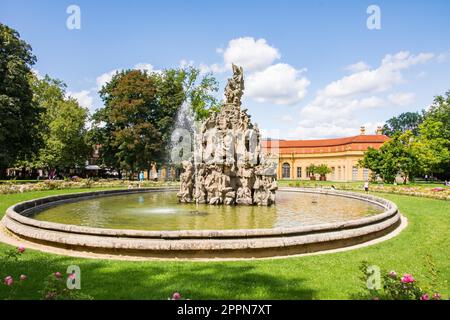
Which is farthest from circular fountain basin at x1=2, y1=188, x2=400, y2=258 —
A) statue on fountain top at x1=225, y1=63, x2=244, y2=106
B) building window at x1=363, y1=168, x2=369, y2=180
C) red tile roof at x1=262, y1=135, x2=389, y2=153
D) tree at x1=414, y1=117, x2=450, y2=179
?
building window at x1=363, y1=168, x2=369, y2=180

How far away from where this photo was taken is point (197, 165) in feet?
60.7

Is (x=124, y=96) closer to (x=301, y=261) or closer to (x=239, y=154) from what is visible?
(x=239, y=154)

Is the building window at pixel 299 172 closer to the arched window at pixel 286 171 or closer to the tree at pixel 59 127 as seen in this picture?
the arched window at pixel 286 171

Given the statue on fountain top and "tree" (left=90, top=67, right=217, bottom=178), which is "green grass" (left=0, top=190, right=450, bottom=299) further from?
"tree" (left=90, top=67, right=217, bottom=178)

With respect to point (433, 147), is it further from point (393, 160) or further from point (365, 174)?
point (393, 160)

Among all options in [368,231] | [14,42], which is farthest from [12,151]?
[368,231]

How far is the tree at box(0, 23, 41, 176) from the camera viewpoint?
3111 centimetres

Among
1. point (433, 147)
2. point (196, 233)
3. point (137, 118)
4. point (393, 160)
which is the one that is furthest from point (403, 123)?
point (196, 233)

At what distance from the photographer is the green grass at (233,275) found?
5.57 m

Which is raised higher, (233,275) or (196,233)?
(196,233)

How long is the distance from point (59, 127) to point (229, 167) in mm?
37818

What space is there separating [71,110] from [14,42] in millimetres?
16143

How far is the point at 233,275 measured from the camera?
6449mm

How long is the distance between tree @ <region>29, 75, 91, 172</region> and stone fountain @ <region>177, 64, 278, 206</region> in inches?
1348
